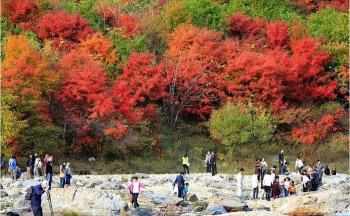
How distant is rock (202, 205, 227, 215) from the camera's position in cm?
2282

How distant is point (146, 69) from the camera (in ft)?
147

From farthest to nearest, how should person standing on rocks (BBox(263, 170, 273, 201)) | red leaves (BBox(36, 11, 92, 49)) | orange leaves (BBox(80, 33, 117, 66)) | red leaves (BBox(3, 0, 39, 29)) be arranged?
red leaves (BBox(3, 0, 39, 29)) < red leaves (BBox(36, 11, 92, 49)) < orange leaves (BBox(80, 33, 117, 66)) < person standing on rocks (BBox(263, 170, 273, 201))

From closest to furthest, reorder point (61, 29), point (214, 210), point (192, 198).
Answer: point (214, 210)
point (192, 198)
point (61, 29)

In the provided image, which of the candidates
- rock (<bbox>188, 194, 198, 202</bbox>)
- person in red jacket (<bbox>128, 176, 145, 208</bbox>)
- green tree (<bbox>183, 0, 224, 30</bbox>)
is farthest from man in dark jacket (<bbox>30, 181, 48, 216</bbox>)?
green tree (<bbox>183, 0, 224, 30</bbox>)

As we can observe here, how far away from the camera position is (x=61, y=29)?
49.1 metres

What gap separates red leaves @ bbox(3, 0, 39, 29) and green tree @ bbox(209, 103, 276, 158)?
1565 cm

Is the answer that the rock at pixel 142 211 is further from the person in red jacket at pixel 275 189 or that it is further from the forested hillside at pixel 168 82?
the forested hillside at pixel 168 82

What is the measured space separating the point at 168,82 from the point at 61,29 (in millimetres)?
8779

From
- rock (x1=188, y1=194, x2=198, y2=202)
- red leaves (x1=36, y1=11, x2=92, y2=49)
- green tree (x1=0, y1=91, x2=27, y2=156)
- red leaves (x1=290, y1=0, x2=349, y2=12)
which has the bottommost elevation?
rock (x1=188, y1=194, x2=198, y2=202)

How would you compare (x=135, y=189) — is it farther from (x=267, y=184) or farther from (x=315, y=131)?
(x=315, y=131)

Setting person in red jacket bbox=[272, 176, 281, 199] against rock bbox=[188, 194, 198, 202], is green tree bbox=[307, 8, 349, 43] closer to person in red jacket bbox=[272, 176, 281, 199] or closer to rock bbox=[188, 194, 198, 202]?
person in red jacket bbox=[272, 176, 281, 199]

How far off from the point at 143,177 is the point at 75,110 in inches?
325

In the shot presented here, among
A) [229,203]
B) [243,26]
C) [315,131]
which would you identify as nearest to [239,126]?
[315,131]

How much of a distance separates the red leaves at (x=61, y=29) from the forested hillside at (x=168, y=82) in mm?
79
